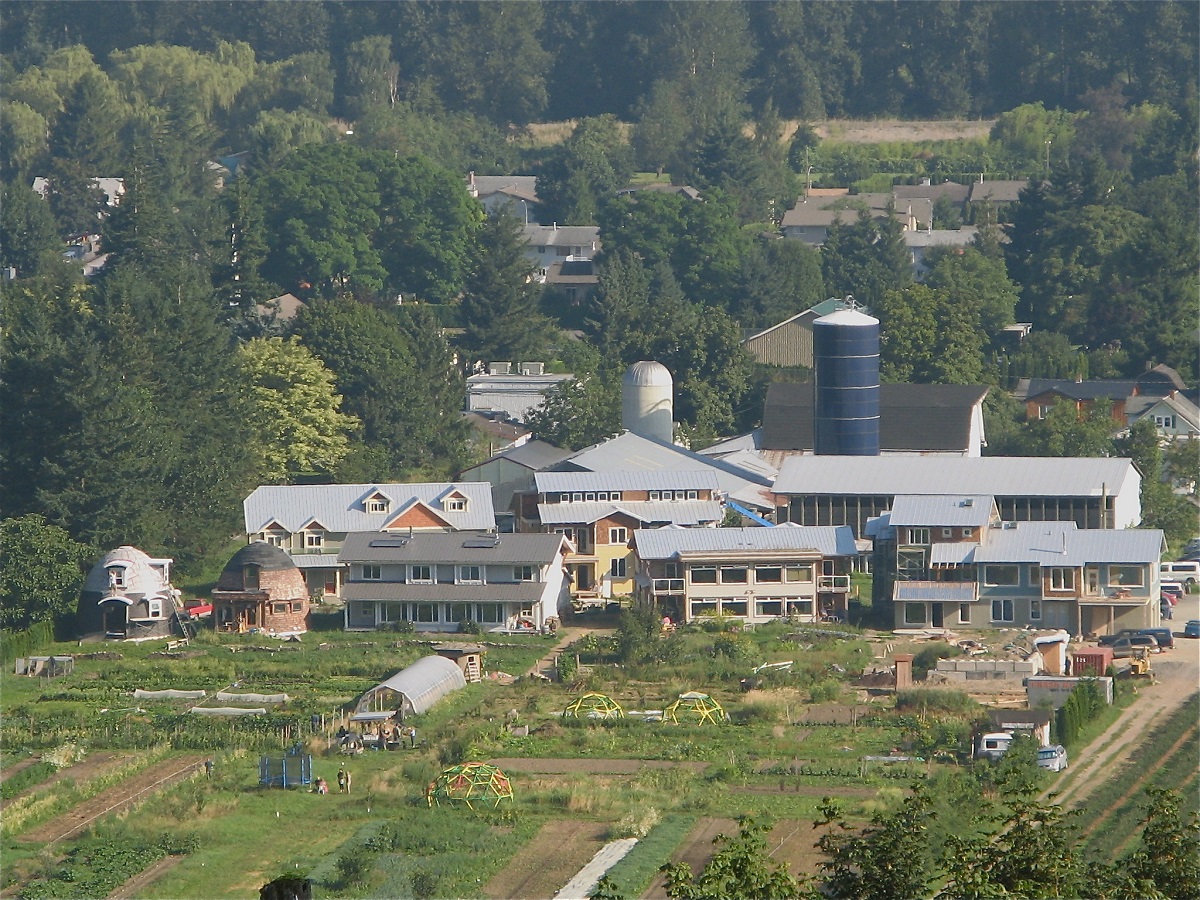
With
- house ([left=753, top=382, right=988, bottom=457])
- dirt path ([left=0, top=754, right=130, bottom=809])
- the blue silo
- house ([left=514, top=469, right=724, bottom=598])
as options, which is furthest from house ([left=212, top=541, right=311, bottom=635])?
house ([left=753, top=382, right=988, bottom=457])

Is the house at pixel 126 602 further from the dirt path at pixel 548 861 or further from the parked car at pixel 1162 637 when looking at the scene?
the parked car at pixel 1162 637

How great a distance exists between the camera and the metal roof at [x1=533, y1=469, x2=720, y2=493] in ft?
181

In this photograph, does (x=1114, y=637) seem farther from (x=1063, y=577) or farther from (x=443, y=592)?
(x=443, y=592)

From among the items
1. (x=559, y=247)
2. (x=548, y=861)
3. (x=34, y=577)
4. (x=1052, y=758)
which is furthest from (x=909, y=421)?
(x=559, y=247)

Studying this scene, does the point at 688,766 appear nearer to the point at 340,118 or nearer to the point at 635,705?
the point at 635,705

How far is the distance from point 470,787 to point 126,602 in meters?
14.0

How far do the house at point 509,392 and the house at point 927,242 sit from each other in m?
22.7

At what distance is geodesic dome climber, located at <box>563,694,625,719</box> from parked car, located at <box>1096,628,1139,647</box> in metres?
10.5

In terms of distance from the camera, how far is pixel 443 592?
51.1 metres

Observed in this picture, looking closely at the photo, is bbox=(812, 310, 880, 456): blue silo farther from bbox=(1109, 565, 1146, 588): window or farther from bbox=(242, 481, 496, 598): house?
bbox=(1109, 565, 1146, 588): window

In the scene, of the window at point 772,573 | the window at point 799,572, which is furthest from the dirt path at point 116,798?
the window at point 799,572

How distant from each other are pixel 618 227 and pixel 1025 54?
45338 mm

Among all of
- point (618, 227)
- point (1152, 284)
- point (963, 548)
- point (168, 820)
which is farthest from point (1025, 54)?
point (168, 820)

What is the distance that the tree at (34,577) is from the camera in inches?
1971
